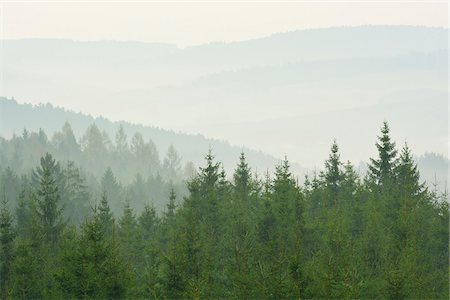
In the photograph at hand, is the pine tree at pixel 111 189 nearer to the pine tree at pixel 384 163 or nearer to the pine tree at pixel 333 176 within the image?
the pine tree at pixel 384 163

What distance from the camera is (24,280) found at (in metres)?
34.3

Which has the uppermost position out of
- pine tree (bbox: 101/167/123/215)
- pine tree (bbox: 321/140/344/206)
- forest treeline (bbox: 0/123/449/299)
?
pine tree (bbox: 101/167/123/215)

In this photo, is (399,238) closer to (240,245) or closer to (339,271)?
(240,245)

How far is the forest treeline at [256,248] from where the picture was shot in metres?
28.4

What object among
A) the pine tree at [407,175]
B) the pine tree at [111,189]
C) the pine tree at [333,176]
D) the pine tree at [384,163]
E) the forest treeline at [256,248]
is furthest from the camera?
the pine tree at [111,189]

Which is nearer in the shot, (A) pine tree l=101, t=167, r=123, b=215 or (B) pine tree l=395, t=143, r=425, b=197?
(B) pine tree l=395, t=143, r=425, b=197

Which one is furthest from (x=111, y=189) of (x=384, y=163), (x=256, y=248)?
(x=256, y=248)

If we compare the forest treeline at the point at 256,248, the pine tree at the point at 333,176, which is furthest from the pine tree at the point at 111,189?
the pine tree at the point at 333,176

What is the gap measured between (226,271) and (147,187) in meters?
119

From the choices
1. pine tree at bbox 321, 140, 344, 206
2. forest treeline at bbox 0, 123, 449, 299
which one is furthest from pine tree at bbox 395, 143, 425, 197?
pine tree at bbox 321, 140, 344, 206

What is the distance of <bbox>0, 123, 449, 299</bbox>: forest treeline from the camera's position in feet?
93.3

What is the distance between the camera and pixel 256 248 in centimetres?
3794

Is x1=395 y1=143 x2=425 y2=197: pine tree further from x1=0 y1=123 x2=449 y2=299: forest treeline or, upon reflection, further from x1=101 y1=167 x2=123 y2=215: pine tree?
x1=101 y1=167 x2=123 y2=215: pine tree

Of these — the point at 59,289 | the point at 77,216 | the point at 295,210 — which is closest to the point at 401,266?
the point at 295,210
